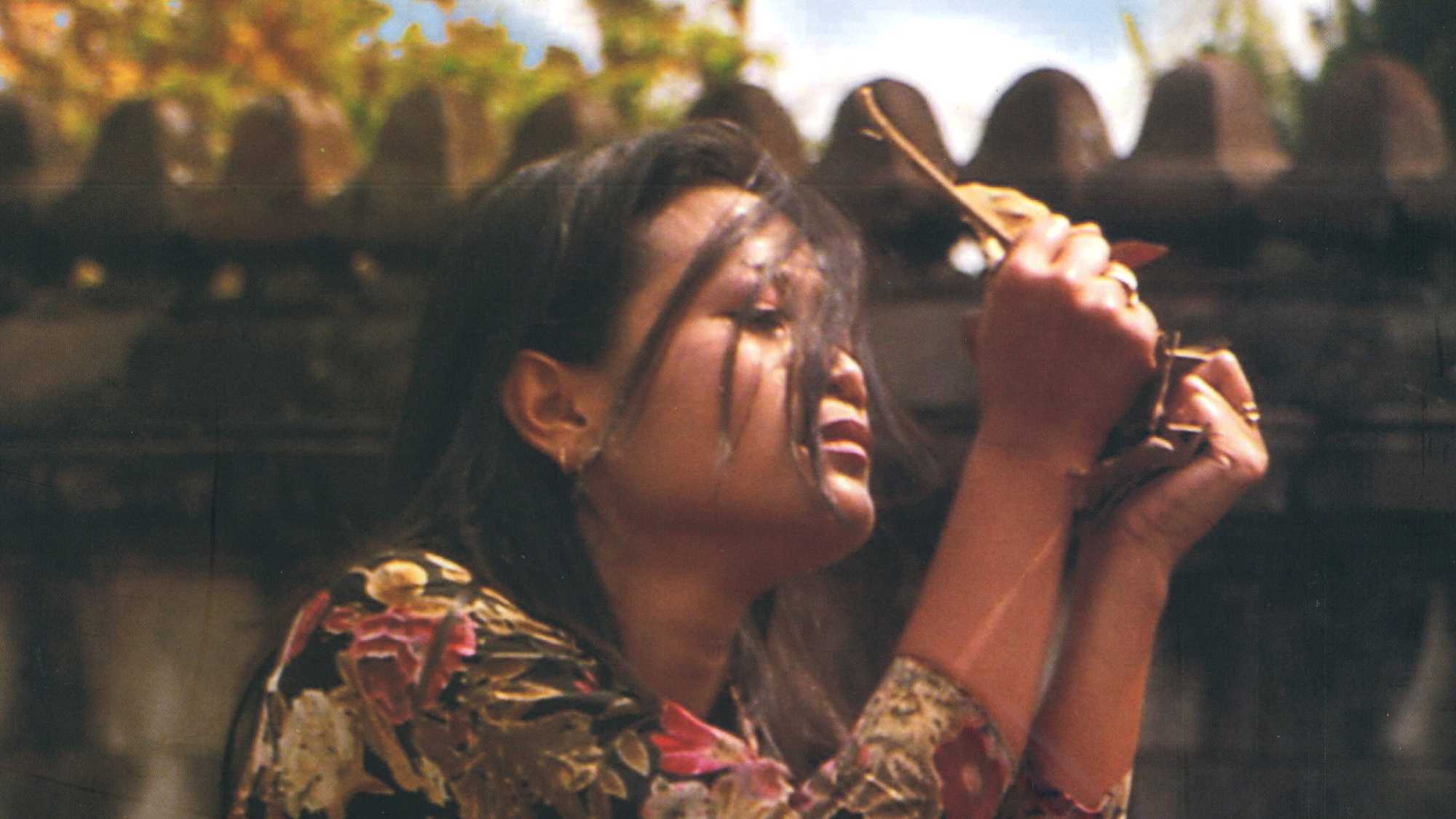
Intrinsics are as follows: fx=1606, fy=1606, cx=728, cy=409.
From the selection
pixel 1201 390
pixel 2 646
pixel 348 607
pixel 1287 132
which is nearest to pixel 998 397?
pixel 1201 390

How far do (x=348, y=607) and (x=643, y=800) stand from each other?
1.13 ft

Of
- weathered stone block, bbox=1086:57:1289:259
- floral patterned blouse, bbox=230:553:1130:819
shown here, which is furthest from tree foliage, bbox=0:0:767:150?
floral patterned blouse, bbox=230:553:1130:819

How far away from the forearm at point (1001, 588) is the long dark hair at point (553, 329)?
0.17 meters

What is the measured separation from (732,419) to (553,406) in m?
0.21

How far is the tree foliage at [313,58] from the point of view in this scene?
2102 mm

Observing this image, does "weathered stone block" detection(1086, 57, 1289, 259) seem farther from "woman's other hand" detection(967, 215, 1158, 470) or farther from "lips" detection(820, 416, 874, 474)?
"lips" detection(820, 416, 874, 474)

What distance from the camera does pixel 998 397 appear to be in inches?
65.1

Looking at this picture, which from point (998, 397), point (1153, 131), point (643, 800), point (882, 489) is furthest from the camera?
point (1153, 131)

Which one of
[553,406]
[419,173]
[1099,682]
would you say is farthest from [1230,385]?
[419,173]

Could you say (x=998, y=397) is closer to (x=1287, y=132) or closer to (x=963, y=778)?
(x=963, y=778)

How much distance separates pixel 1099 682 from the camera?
5.49 ft

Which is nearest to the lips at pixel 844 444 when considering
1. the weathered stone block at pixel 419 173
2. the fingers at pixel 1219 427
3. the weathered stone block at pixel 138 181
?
the fingers at pixel 1219 427

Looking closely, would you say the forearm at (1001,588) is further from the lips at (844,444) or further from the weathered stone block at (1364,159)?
the weathered stone block at (1364,159)

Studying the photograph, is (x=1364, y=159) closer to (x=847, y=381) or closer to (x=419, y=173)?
(x=847, y=381)
